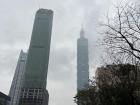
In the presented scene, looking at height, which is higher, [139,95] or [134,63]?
[134,63]

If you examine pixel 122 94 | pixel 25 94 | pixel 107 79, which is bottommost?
pixel 122 94

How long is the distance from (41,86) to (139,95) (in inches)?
6913

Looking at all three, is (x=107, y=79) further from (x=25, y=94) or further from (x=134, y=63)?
(x=25, y=94)

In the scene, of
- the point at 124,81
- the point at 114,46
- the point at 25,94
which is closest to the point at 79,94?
the point at 124,81

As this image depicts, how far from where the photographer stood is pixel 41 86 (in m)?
196

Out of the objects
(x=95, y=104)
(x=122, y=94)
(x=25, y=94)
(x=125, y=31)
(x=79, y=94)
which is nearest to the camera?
(x=125, y=31)

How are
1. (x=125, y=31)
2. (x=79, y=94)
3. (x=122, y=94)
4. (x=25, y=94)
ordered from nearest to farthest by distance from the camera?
(x=125, y=31) → (x=122, y=94) → (x=79, y=94) → (x=25, y=94)

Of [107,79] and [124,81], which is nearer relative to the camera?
[124,81]

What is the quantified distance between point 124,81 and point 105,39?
7964mm

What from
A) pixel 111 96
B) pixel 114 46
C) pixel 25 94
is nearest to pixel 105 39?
pixel 114 46

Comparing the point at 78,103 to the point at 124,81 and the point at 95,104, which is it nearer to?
the point at 95,104

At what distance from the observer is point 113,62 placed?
72.8ft

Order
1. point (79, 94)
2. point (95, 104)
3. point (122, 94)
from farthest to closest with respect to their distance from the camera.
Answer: point (79, 94)
point (95, 104)
point (122, 94)

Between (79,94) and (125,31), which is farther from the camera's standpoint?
(79,94)
